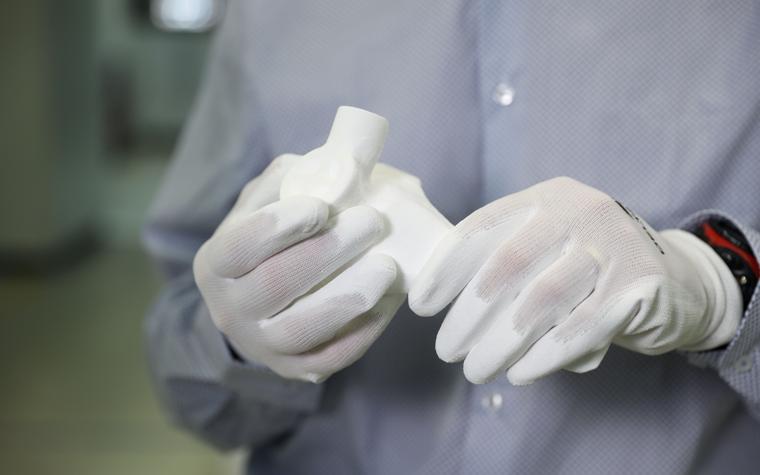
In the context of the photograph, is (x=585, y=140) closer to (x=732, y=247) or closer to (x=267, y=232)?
(x=732, y=247)

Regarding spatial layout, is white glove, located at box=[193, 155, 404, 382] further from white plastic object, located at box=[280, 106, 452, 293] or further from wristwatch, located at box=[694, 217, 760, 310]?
wristwatch, located at box=[694, 217, 760, 310]

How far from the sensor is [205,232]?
97 centimetres

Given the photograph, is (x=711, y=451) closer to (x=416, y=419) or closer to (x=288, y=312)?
(x=416, y=419)

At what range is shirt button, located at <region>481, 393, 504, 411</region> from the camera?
79 centimetres

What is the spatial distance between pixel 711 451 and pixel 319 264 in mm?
469

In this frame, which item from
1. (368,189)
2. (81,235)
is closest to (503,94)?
(368,189)

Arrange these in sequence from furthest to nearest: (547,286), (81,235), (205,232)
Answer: (81,235) → (205,232) → (547,286)

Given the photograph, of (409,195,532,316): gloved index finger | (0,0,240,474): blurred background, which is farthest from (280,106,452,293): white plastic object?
(0,0,240,474): blurred background

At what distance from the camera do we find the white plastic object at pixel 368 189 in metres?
0.62

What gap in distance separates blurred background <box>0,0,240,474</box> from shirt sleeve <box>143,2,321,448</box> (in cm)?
132

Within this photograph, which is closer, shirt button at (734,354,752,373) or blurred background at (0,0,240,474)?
shirt button at (734,354,752,373)

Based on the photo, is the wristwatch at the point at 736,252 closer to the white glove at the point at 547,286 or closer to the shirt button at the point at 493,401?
the white glove at the point at 547,286

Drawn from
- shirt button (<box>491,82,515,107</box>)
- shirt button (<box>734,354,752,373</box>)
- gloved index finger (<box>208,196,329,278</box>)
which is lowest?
shirt button (<box>734,354,752,373</box>)

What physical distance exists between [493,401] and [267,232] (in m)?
0.32
